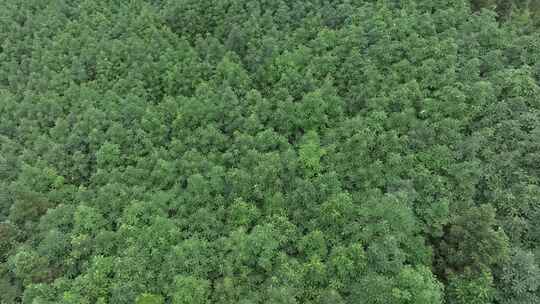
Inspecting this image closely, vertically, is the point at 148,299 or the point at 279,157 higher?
the point at 279,157

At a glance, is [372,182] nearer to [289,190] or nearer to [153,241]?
[289,190]

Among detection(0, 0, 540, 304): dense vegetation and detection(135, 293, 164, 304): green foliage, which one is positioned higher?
detection(0, 0, 540, 304): dense vegetation

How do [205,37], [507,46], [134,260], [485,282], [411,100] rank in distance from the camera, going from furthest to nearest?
1. [205,37]
2. [507,46]
3. [411,100]
4. [134,260]
5. [485,282]

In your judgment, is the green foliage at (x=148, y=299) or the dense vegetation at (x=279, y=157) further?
the dense vegetation at (x=279, y=157)

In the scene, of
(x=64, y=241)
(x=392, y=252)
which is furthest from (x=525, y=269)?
(x=64, y=241)

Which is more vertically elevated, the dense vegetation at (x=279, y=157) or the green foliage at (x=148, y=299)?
the dense vegetation at (x=279, y=157)

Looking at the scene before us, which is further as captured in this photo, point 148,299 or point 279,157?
point 279,157

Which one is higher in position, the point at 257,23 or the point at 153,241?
the point at 257,23

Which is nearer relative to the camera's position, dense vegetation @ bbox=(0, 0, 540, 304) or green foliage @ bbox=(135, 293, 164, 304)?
green foliage @ bbox=(135, 293, 164, 304)
